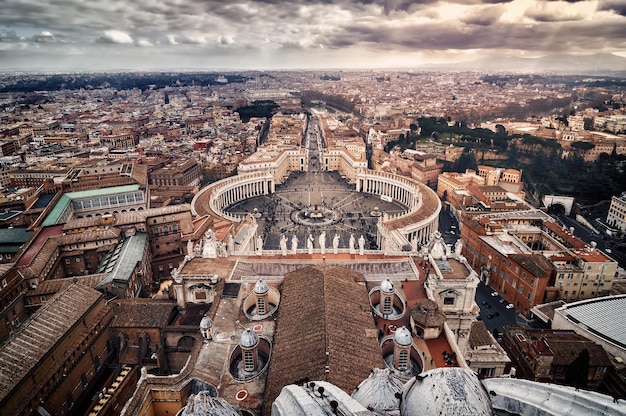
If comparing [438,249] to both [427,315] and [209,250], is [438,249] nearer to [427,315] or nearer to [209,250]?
[427,315]

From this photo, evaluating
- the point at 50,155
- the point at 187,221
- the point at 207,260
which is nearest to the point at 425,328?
the point at 207,260

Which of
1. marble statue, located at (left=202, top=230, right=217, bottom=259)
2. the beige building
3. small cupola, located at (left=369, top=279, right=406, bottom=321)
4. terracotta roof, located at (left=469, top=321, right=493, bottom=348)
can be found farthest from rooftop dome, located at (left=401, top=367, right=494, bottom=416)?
the beige building

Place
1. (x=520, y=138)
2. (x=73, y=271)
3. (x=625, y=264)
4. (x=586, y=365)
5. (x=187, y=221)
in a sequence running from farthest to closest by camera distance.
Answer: (x=520, y=138) → (x=625, y=264) → (x=187, y=221) → (x=73, y=271) → (x=586, y=365)

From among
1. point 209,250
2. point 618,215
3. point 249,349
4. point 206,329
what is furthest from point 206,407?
point 618,215

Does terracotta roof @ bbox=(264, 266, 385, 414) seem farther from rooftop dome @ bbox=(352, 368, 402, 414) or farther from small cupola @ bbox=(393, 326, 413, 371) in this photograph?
rooftop dome @ bbox=(352, 368, 402, 414)

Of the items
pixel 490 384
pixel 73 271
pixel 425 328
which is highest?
pixel 490 384

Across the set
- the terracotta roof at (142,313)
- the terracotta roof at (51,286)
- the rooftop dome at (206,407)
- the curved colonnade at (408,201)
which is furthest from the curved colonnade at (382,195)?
the rooftop dome at (206,407)

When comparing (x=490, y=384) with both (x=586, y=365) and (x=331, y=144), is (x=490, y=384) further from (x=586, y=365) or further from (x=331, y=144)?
(x=331, y=144)
